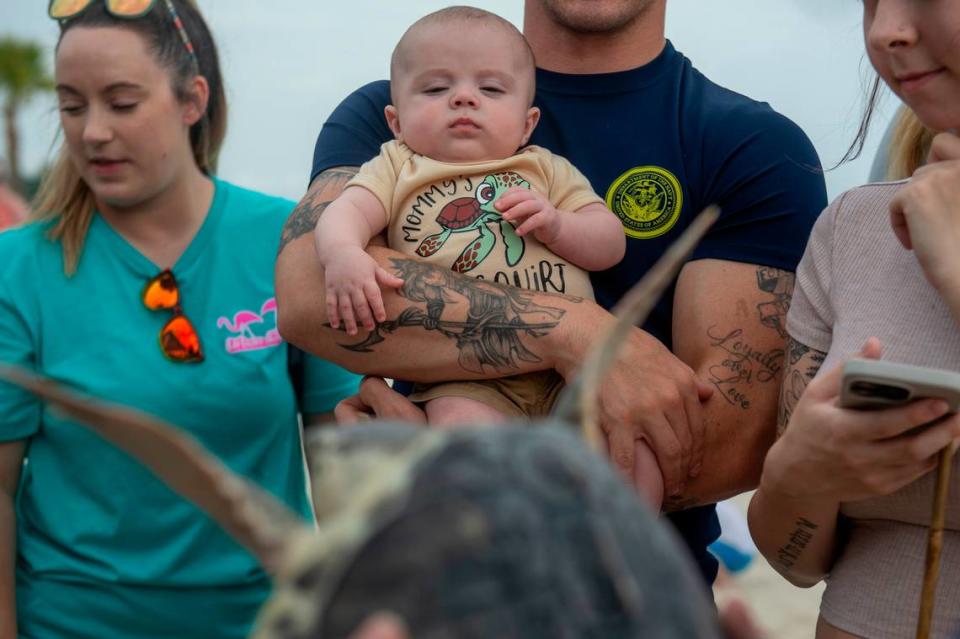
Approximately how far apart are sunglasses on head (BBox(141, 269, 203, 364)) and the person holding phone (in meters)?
1.46

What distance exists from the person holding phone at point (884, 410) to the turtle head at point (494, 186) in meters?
0.72

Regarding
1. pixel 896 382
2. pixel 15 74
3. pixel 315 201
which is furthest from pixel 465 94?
pixel 15 74

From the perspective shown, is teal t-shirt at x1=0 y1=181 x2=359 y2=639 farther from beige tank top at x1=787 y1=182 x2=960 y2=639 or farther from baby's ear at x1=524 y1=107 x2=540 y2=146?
beige tank top at x1=787 y1=182 x2=960 y2=639

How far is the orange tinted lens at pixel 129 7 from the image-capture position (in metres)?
3.10

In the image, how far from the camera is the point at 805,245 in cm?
252

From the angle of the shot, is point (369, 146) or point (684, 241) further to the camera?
point (369, 146)

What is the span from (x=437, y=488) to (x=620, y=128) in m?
2.00

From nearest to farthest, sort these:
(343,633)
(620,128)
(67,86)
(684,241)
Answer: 1. (343,633)
2. (684,241)
3. (620,128)
4. (67,86)

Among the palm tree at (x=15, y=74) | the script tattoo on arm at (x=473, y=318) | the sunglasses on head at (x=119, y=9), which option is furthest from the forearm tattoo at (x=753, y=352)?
the palm tree at (x=15, y=74)

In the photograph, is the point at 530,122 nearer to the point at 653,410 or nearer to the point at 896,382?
the point at 653,410

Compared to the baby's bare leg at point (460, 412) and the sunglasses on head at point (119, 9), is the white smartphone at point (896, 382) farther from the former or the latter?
the sunglasses on head at point (119, 9)

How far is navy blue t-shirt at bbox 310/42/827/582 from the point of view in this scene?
2.50 metres

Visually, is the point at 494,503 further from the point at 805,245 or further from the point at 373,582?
the point at 805,245

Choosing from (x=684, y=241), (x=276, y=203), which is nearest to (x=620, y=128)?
(x=276, y=203)
